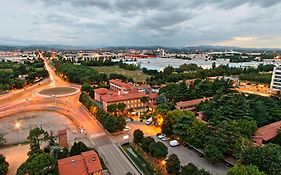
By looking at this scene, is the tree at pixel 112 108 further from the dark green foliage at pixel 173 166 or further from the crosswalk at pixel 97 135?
the dark green foliage at pixel 173 166

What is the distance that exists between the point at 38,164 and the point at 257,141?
76.0ft

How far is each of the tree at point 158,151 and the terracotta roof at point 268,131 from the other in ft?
37.5

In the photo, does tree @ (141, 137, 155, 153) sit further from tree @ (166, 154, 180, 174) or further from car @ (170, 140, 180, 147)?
tree @ (166, 154, 180, 174)

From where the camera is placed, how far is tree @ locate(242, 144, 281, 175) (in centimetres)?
1789

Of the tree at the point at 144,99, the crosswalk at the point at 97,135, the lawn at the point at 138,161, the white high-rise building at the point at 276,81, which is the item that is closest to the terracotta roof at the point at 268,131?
the lawn at the point at 138,161

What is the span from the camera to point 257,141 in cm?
2467

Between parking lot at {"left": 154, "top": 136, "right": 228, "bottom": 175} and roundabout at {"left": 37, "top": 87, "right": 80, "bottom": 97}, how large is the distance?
118 ft

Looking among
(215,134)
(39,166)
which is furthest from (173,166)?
(39,166)

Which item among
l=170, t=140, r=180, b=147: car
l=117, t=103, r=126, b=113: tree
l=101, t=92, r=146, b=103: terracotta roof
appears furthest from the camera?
l=101, t=92, r=146, b=103: terracotta roof

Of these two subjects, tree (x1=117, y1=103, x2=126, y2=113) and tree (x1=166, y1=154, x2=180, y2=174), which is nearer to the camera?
tree (x1=166, y1=154, x2=180, y2=174)

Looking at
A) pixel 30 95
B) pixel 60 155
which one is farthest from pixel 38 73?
pixel 60 155

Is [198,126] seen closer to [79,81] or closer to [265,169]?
[265,169]

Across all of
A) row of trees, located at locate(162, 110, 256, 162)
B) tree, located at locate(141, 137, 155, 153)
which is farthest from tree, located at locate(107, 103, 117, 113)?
tree, located at locate(141, 137, 155, 153)

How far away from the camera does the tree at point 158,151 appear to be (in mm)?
22406
